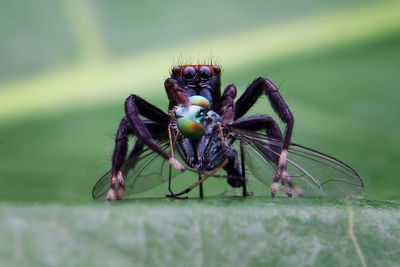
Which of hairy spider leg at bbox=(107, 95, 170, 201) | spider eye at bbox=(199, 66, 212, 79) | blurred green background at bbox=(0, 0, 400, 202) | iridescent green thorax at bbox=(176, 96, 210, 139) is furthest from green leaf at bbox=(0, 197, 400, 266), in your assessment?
blurred green background at bbox=(0, 0, 400, 202)

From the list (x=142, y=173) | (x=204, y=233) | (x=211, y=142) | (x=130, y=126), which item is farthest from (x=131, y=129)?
(x=204, y=233)

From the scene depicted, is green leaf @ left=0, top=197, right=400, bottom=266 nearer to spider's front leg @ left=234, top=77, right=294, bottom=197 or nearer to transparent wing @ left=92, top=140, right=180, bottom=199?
spider's front leg @ left=234, top=77, right=294, bottom=197

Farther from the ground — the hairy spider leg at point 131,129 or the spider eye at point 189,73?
the spider eye at point 189,73

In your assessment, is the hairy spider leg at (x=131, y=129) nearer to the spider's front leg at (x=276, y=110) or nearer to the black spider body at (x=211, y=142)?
the black spider body at (x=211, y=142)

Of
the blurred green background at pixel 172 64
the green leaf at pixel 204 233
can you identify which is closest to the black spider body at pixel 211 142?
the green leaf at pixel 204 233

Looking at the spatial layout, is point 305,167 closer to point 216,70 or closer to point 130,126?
point 216,70

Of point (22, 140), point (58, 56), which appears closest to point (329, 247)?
point (22, 140)

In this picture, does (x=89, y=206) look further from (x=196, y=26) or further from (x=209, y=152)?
(x=196, y=26)
